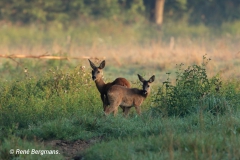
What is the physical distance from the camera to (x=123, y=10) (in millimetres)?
38094

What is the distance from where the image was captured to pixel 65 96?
1174 centimetres

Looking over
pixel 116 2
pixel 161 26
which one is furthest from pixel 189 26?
pixel 116 2

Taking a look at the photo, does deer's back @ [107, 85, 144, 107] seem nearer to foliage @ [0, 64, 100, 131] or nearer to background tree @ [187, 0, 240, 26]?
foliage @ [0, 64, 100, 131]

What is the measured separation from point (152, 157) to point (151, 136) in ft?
3.35

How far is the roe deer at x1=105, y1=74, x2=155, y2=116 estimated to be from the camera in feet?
34.7

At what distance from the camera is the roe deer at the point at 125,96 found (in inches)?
416

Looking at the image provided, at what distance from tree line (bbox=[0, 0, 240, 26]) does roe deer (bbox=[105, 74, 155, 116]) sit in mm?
25370

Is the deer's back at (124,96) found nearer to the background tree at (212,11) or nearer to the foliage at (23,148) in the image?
the foliage at (23,148)

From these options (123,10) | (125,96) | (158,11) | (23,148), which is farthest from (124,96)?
(123,10)

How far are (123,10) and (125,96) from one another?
90.9ft

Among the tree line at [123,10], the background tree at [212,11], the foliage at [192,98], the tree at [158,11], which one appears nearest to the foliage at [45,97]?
the foliage at [192,98]

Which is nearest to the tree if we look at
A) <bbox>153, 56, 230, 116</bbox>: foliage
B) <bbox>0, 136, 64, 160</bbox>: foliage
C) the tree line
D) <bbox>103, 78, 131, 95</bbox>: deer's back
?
the tree line

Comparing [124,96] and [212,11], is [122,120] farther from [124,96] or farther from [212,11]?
[212,11]

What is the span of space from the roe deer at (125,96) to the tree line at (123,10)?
2537 centimetres
